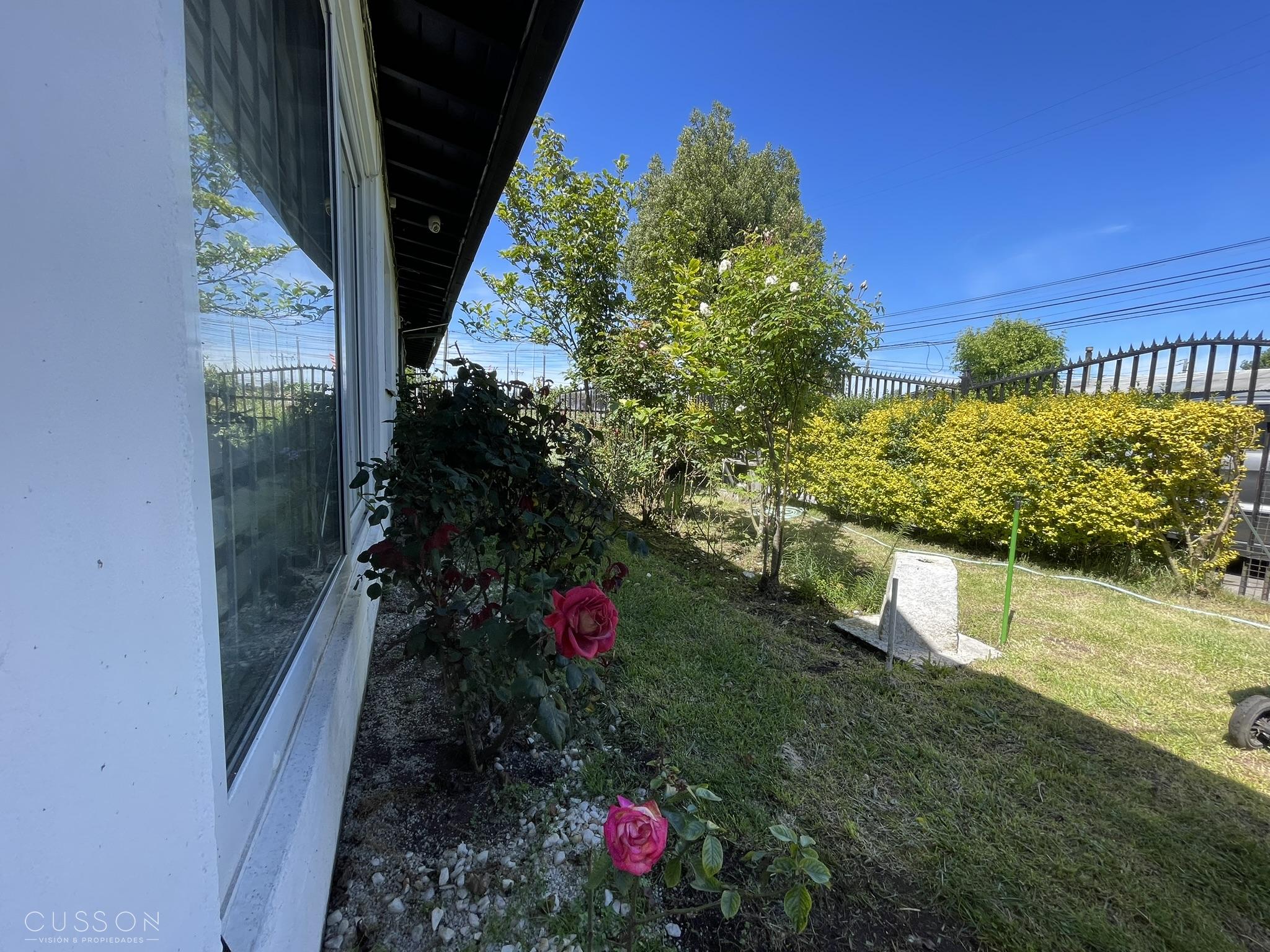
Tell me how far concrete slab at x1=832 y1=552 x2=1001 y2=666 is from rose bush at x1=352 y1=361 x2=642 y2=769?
2.42 metres

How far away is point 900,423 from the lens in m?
7.14

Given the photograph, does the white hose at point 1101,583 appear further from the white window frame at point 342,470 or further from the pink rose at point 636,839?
the white window frame at point 342,470

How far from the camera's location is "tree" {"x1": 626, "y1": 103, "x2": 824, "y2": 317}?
13195mm

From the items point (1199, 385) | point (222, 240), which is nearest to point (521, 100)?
point (222, 240)

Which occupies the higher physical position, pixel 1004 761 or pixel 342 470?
pixel 342 470

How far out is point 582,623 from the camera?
1288 millimetres

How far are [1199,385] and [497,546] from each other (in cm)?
802

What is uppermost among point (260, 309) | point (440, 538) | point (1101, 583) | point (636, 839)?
point (260, 309)

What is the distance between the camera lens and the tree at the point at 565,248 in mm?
7605

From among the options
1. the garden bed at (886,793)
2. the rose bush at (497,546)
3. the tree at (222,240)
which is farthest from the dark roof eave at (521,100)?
the garden bed at (886,793)

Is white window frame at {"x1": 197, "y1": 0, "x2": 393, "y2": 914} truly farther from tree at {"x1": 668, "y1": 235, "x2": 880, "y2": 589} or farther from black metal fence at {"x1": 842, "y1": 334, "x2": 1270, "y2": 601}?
black metal fence at {"x1": 842, "y1": 334, "x2": 1270, "y2": 601}

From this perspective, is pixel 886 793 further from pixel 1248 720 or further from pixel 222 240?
pixel 222 240

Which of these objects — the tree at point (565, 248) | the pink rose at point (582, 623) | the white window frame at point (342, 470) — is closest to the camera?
the white window frame at point (342, 470)

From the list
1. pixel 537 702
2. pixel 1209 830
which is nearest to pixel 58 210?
pixel 537 702
